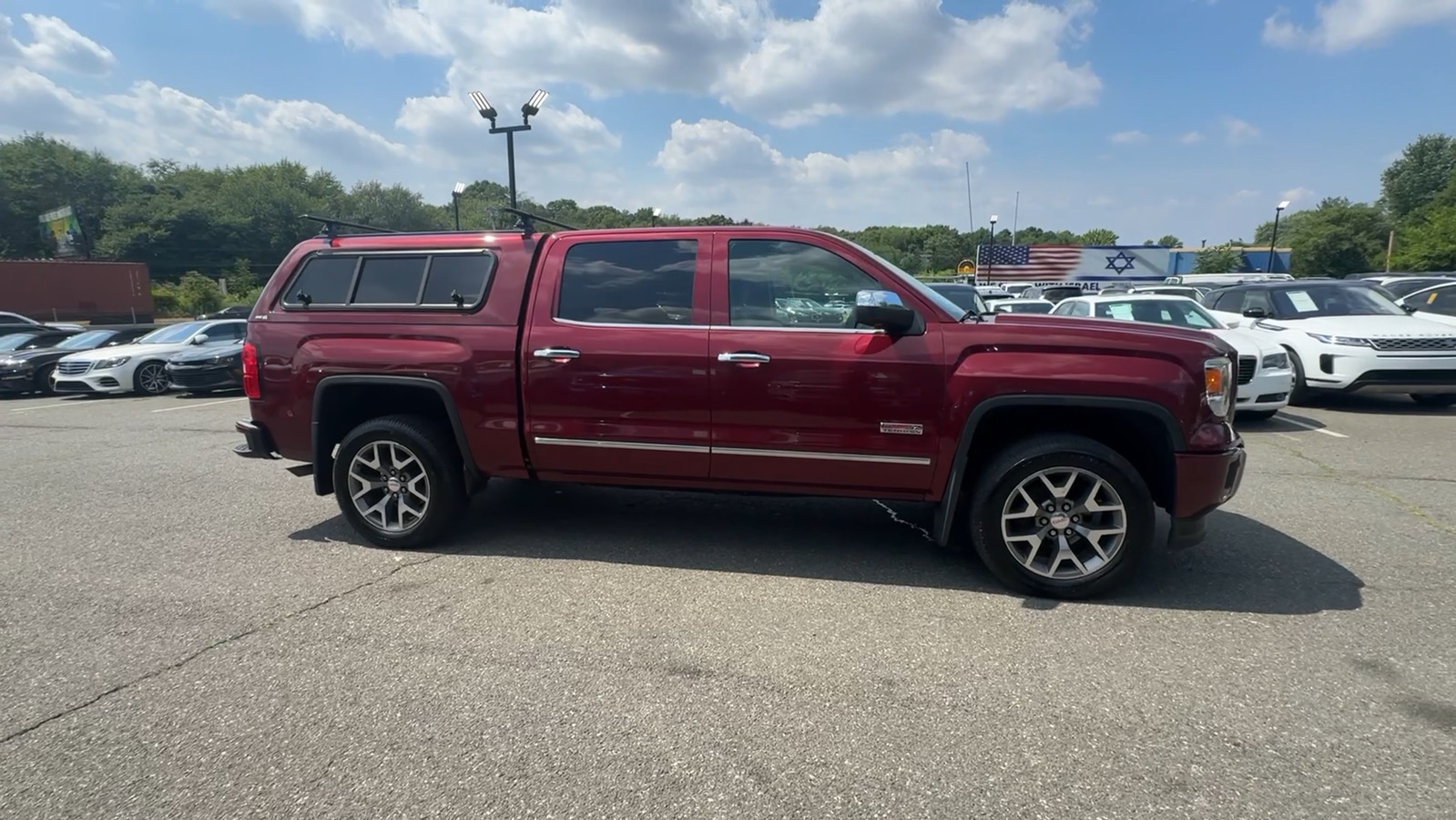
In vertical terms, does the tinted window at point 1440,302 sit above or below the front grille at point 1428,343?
above

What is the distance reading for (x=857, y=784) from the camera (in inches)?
94.3

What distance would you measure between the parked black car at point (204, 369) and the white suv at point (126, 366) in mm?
623

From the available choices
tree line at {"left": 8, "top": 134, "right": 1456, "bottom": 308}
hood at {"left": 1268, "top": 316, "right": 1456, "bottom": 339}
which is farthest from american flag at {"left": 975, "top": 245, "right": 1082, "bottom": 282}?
hood at {"left": 1268, "top": 316, "right": 1456, "bottom": 339}

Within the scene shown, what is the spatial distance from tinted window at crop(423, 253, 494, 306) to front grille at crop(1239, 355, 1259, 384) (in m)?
7.86

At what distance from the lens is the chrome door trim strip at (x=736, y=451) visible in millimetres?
3974

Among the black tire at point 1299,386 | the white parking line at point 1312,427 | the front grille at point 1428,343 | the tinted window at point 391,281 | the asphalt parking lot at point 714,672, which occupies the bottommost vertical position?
the asphalt parking lot at point 714,672

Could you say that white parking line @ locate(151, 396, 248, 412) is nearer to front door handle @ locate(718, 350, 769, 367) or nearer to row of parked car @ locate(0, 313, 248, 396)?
row of parked car @ locate(0, 313, 248, 396)

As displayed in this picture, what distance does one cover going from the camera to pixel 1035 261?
45500 millimetres

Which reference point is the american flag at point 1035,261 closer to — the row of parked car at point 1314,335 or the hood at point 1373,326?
the row of parked car at point 1314,335

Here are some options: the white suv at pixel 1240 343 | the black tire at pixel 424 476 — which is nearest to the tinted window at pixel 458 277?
the black tire at pixel 424 476

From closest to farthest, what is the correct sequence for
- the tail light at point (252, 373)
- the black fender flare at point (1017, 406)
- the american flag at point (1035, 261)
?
1. the black fender flare at point (1017, 406)
2. the tail light at point (252, 373)
3. the american flag at point (1035, 261)

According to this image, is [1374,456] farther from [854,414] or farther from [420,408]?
[420,408]

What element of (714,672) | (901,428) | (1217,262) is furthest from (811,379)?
(1217,262)

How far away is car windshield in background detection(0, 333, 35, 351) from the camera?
52.2ft
